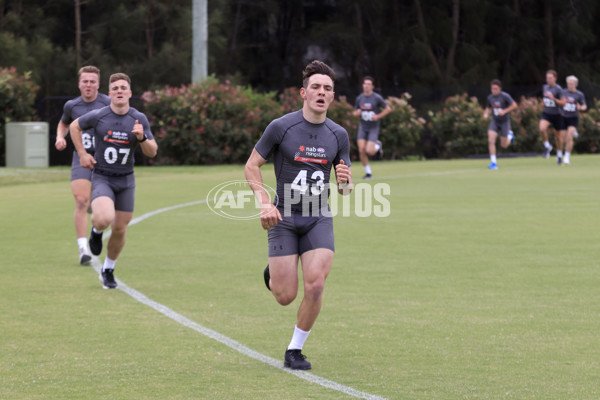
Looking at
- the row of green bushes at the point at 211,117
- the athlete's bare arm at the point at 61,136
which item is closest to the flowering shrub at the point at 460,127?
the row of green bushes at the point at 211,117

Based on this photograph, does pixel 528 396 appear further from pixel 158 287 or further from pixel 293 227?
pixel 158 287

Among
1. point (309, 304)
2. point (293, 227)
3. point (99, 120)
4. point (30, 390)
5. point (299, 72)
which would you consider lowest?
point (30, 390)

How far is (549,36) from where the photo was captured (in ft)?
173

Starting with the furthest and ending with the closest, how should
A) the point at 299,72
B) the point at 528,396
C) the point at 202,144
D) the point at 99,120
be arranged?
the point at 299,72, the point at 202,144, the point at 99,120, the point at 528,396

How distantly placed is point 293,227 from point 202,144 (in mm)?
25191

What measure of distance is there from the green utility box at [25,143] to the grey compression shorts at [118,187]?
68.6 feet

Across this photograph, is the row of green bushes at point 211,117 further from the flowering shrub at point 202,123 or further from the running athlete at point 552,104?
the running athlete at point 552,104

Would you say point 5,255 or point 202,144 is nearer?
point 5,255

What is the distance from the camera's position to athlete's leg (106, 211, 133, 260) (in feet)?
37.4

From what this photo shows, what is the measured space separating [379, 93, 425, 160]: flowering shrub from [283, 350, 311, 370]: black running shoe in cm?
2969

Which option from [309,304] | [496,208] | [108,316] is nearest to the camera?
[309,304]

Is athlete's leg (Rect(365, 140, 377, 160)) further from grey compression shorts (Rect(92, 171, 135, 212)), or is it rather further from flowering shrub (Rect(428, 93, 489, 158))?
grey compression shorts (Rect(92, 171, 135, 212))

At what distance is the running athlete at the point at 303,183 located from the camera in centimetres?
783

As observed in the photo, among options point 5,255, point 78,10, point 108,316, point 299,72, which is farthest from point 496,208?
point 299,72
